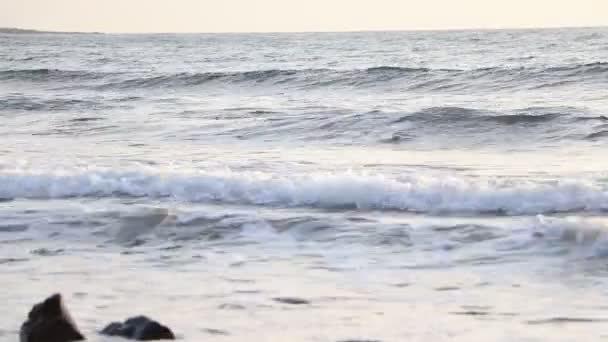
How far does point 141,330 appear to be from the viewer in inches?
171

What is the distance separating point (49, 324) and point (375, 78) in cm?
2069

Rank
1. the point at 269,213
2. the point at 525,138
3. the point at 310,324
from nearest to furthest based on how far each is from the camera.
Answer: the point at 310,324 < the point at 269,213 < the point at 525,138

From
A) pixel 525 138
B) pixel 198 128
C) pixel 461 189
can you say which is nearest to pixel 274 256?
pixel 461 189

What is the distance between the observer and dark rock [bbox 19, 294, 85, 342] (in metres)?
4.18

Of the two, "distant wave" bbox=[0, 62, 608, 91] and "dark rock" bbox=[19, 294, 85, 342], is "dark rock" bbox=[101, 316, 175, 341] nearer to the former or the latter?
"dark rock" bbox=[19, 294, 85, 342]

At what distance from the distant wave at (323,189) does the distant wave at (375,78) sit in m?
13.6

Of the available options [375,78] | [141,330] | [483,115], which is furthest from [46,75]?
[141,330]

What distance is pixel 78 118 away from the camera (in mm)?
17172

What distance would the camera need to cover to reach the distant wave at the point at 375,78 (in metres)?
22.3

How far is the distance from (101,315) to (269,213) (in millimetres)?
2942

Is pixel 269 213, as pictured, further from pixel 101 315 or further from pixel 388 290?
pixel 101 315

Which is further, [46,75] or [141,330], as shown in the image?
[46,75]

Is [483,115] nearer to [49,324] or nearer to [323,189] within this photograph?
[323,189]

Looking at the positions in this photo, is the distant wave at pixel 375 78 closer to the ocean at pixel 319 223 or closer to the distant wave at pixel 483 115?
the ocean at pixel 319 223
